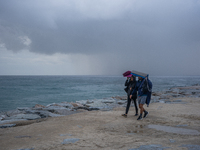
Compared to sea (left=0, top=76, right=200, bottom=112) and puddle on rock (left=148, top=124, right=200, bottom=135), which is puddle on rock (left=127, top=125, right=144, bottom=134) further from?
sea (left=0, top=76, right=200, bottom=112)

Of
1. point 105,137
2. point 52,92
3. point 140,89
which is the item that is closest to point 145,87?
point 140,89

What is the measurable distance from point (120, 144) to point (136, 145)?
1.19ft

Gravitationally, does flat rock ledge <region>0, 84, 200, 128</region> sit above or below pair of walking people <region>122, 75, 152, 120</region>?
below

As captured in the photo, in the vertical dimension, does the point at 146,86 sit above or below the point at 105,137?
above

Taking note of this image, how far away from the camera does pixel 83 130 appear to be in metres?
5.11

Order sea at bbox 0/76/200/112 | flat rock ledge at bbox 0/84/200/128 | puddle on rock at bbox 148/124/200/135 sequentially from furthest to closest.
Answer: sea at bbox 0/76/200/112 → flat rock ledge at bbox 0/84/200/128 → puddle on rock at bbox 148/124/200/135

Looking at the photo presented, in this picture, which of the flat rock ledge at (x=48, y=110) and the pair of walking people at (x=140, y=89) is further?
the flat rock ledge at (x=48, y=110)

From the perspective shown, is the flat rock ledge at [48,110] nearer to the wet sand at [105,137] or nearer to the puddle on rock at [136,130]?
the wet sand at [105,137]

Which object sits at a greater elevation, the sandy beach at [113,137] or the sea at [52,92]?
the sandy beach at [113,137]

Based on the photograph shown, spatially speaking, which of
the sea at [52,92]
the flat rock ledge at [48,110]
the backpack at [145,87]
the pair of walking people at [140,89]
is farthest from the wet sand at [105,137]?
the sea at [52,92]

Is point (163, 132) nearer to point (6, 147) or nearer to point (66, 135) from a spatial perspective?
point (66, 135)

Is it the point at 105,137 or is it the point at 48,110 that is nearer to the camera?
the point at 105,137

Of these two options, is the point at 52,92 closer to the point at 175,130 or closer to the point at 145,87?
the point at 145,87

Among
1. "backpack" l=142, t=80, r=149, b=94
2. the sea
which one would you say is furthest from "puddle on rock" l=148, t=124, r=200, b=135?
the sea
